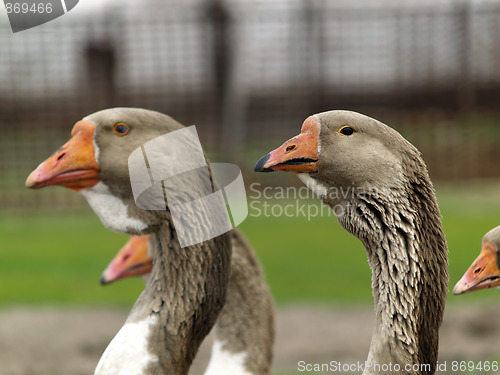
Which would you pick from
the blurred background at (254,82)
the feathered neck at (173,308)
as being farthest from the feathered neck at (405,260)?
the blurred background at (254,82)

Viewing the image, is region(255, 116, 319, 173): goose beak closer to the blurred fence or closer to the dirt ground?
the dirt ground

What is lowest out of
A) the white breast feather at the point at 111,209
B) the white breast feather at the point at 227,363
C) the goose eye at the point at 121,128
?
the white breast feather at the point at 227,363

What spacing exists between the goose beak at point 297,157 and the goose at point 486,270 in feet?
2.89

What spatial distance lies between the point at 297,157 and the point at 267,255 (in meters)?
7.49

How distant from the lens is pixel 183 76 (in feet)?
51.1

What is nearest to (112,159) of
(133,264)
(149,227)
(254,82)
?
(149,227)

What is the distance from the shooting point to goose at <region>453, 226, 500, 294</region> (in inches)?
114

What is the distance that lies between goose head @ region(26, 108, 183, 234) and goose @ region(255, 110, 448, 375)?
0.71 m

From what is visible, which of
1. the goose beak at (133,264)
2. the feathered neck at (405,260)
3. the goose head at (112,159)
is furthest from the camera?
the goose beak at (133,264)

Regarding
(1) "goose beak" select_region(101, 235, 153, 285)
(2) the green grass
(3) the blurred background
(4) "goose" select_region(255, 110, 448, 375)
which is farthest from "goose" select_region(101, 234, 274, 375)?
(3) the blurred background

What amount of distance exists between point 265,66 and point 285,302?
892 centimetres

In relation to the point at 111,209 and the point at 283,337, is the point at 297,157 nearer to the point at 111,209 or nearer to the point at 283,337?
the point at 111,209

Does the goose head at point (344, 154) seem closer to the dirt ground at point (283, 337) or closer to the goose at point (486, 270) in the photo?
the goose at point (486, 270)

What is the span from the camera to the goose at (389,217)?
2.60 m
